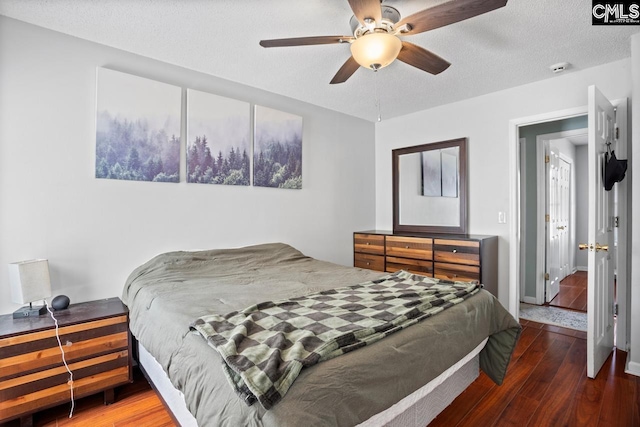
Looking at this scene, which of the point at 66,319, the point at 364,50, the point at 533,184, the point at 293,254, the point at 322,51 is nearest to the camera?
the point at 364,50

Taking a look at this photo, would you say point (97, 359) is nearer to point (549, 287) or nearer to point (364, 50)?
point (364, 50)

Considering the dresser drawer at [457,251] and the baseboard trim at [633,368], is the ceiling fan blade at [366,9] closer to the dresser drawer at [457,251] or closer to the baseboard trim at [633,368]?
the dresser drawer at [457,251]

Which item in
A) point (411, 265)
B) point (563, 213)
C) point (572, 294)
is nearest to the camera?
point (411, 265)

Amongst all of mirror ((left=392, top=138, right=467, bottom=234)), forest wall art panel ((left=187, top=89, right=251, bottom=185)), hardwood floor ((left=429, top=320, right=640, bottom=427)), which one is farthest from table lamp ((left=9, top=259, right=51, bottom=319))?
mirror ((left=392, top=138, right=467, bottom=234))

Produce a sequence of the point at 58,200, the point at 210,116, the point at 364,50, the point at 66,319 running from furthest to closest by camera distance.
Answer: the point at 210,116
the point at 58,200
the point at 66,319
the point at 364,50

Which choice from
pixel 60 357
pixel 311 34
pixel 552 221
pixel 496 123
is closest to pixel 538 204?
pixel 552 221

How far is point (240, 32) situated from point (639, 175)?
2.98 metres

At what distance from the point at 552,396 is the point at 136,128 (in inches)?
137

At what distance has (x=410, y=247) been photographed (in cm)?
355

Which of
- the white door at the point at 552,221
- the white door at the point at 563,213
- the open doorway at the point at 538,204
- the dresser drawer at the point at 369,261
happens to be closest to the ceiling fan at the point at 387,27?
the dresser drawer at the point at 369,261

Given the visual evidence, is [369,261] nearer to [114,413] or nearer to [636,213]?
[636,213]

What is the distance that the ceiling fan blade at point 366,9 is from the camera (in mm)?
1524

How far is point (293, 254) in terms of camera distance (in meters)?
3.14

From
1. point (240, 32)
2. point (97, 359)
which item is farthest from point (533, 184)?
point (97, 359)
